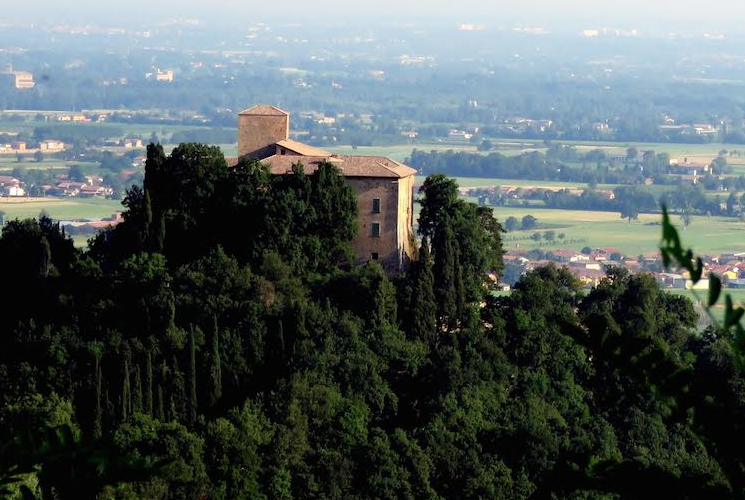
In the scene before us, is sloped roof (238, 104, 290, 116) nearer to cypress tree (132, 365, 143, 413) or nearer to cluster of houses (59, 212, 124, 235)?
cypress tree (132, 365, 143, 413)

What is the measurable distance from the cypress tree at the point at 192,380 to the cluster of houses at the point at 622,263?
39.8 metres

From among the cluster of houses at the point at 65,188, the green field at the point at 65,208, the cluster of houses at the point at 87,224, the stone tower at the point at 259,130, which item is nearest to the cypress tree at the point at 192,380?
the stone tower at the point at 259,130

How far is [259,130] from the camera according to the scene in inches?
1852

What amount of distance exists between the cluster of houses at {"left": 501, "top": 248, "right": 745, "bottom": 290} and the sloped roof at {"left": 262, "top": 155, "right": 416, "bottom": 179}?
33.9 metres

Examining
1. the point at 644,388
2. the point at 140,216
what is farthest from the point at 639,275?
the point at 644,388

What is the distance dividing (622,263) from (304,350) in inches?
2165

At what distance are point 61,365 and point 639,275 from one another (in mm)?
14803

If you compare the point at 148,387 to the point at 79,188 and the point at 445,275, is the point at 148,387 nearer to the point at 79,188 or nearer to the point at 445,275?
the point at 445,275

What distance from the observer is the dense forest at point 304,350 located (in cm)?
3722

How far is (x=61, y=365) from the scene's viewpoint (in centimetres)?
3934

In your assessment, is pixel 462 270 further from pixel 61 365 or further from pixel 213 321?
pixel 61 365

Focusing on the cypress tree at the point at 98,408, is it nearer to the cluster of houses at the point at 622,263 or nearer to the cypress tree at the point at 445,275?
the cypress tree at the point at 445,275

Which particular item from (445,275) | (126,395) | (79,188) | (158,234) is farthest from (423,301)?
(79,188)

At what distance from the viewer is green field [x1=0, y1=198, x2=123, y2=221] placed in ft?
376
